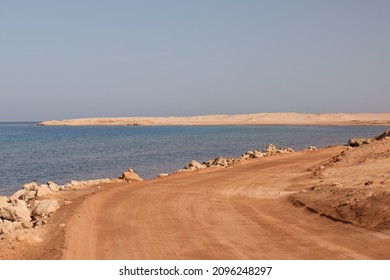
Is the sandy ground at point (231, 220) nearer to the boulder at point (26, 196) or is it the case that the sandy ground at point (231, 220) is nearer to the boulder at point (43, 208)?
the boulder at point (43, 208)

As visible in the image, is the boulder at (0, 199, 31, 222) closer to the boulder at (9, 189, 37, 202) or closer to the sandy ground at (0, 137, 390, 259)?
the sandy ground at (0, 137, 390, 259)

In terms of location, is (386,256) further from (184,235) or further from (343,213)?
(184,235)

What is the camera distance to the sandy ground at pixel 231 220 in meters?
8.57

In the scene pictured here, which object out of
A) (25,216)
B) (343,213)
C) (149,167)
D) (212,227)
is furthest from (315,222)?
(149,167)

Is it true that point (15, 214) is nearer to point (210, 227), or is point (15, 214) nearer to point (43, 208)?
point (43, 208)

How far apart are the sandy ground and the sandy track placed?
0.02 meters

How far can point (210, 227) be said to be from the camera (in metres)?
10.5

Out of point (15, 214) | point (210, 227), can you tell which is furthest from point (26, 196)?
point (210, 227)

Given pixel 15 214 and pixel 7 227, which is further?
pixel 15 214

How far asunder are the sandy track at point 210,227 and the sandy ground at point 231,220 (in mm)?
19

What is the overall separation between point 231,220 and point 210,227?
89cm

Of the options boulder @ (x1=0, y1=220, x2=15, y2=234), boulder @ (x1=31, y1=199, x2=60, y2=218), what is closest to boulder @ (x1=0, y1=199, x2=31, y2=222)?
boulder @ (x1=31, y1=199, x2=60, y2=218)

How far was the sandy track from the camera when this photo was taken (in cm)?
848

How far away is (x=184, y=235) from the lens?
9812mm
